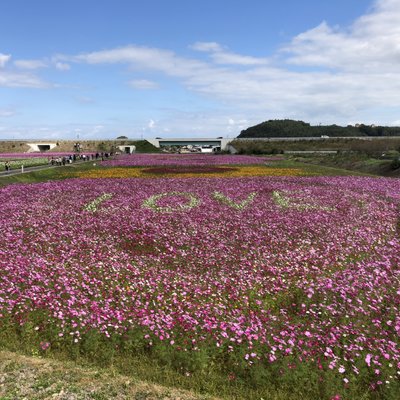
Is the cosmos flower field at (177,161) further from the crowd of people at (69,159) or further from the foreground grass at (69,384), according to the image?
the foreground grass at (69,384)

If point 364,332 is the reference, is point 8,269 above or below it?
above

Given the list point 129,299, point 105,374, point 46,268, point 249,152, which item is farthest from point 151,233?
point 249,152

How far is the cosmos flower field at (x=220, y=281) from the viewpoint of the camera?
313 inches

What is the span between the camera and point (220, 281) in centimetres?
1135

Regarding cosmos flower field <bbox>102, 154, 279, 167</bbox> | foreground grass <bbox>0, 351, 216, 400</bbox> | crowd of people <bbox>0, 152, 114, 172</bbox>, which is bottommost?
foreground grass <bbox>0, 351, 216, 400</bbox>

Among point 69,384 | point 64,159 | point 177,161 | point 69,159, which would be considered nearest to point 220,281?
point 69,384

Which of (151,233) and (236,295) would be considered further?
(151,233)

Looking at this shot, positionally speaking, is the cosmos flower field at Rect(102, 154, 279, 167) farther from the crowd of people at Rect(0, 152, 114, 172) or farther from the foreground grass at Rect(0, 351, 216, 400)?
the foreground grass at Rect(0, 351, 216, 400)

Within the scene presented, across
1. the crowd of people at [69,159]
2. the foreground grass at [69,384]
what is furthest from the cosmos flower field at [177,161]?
the foreground grass at [69,384]

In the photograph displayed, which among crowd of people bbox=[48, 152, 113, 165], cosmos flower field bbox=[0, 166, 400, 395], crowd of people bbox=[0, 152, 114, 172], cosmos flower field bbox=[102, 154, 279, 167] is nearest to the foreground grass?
cosmos flower field bbox=[0, 166, 400, 395]

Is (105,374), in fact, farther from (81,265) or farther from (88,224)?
(88,224)

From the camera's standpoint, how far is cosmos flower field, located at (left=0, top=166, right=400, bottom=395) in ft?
26.1

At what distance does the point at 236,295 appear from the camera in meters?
10.2

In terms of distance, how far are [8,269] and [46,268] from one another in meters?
0.98
